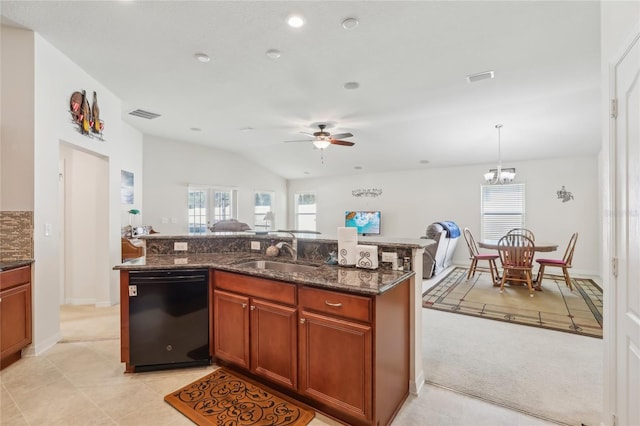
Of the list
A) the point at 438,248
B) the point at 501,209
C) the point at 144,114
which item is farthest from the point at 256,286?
the point at 501,209

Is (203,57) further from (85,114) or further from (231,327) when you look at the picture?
(231,327)

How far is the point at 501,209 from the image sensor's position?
6.89 meters

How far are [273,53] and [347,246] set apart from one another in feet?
7.05

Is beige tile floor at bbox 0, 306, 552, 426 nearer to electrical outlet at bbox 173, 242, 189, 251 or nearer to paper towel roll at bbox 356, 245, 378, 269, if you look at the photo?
paper towel roll at bbox 356, 245, 378, 269

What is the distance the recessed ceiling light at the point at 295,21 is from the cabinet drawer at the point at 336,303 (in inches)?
87.5

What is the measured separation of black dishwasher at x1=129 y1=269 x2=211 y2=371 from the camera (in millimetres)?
2377

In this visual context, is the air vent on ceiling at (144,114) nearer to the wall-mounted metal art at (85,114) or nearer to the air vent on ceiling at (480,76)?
the wall-mounted metal art at (85,114)

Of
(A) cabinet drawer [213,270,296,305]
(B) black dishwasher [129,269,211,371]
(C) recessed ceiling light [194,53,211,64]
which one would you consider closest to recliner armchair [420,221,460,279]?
(A) cabinet drawer [213,270,296,305]

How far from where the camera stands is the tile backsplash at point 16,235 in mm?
→ 2748

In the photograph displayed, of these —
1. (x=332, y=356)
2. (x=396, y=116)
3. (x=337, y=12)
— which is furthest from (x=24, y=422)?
(x=396, y=116)

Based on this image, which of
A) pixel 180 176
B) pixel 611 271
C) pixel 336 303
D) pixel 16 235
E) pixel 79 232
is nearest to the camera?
pixel 611 271

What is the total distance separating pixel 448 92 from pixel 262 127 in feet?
11.1

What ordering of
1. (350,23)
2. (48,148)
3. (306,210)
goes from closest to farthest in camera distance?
(350,23), (48,148), (306,210)

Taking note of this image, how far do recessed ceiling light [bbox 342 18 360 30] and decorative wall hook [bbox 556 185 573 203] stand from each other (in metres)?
6.23
